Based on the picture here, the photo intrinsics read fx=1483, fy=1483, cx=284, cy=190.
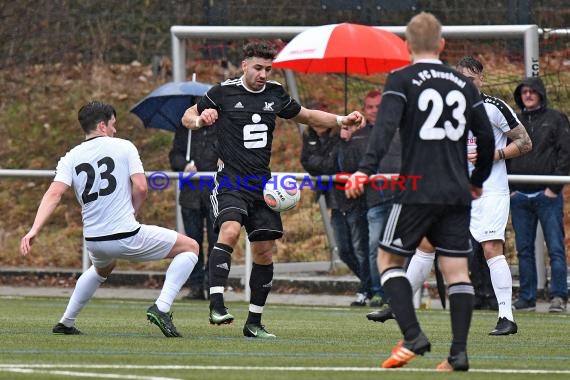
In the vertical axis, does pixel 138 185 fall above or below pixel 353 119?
below

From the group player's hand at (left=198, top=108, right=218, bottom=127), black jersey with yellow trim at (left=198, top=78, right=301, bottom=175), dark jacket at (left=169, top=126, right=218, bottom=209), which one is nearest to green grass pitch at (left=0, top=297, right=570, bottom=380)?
black jersey with yellow trim at (left=198, top=78, right=301, bottom=175)

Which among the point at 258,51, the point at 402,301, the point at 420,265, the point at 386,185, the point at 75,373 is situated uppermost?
the point at 258,51

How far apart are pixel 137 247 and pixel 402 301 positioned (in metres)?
2.83

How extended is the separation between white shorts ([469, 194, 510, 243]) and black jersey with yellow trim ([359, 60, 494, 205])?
141 inches

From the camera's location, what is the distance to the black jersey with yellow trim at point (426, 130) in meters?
8.30

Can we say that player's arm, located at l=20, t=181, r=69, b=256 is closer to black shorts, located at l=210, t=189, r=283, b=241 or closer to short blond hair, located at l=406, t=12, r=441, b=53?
black shorts, located at l=210, t=189, r=283, b=241

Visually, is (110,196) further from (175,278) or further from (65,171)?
(175,278)

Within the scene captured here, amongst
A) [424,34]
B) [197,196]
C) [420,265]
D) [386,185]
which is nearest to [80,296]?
[420,265]

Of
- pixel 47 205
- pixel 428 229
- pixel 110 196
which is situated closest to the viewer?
pixel 428 229

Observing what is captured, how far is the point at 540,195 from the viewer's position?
50.2 feet

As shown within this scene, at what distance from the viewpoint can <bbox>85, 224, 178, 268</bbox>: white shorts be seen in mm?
10523

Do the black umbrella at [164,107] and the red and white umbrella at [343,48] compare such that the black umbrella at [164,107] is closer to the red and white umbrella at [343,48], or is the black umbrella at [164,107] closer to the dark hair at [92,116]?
the red and white umbrella at [343,48]

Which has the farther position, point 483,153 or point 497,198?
point 497,198

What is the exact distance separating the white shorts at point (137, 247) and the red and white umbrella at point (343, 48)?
5.44 meters
